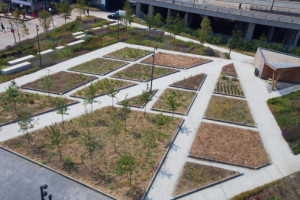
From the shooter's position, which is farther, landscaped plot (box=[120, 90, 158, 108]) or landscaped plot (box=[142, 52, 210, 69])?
landscaped plot (box=[142, 52, 210, 69])

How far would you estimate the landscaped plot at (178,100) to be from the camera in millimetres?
26750

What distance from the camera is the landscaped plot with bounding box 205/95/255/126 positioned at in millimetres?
25761

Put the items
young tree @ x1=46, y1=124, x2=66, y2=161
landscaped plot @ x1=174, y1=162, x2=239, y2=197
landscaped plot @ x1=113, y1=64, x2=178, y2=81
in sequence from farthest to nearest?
landscaped plot @ x1=113, y1=64, x2=178, y2=81 < young tree @ x1=46, y1=124, x2=66, y2=161 < landscaped plot @ x1=174, y1=162, x2=239, y2=197

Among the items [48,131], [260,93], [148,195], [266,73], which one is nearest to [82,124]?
[48,131]

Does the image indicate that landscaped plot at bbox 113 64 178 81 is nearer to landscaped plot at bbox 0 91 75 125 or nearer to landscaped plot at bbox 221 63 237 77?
landscaped plot at bbox 221 63 237 77

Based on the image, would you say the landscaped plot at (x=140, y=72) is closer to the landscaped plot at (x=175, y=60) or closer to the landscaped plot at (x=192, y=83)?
the landscaped plot at (x=175, y=60)

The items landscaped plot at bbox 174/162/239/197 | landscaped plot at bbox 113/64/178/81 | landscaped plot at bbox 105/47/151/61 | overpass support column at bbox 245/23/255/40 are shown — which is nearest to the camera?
landscaped plot at bbox 174/162/239/197

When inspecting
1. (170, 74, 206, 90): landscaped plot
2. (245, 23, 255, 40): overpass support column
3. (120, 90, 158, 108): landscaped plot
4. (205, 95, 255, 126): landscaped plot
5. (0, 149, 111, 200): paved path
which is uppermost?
(245, 23, 255, 40): overpass support column

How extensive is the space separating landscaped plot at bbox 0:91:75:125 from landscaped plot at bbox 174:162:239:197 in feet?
46.3

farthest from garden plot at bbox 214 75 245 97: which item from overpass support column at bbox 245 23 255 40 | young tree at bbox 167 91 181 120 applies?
overpass support column at bbox 245 23 255 40

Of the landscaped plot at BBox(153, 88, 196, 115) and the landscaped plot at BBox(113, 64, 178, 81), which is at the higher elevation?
the landscaped plot at BBox(113, 64, 178, 81)

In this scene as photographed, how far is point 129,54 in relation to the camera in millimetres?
39844

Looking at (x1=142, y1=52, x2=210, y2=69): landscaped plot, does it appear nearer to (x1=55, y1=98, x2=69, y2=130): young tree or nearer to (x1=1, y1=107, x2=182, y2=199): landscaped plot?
(x1=1, y1=107, x2=182, y2=199): landscaped plot

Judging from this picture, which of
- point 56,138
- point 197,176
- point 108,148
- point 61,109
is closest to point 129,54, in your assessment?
point 61,109
